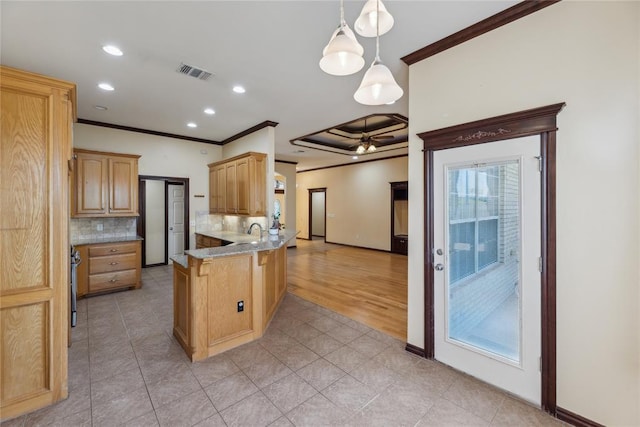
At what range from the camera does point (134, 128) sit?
547 cm

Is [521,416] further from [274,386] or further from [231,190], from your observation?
[231,190]

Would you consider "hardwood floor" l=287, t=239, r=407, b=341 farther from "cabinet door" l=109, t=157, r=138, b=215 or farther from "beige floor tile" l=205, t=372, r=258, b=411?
"cabinet door" l=109, t=157, r=138, b=215

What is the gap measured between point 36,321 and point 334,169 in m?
9.04

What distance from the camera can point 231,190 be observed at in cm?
556

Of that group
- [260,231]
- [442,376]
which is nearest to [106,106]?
[260,231]

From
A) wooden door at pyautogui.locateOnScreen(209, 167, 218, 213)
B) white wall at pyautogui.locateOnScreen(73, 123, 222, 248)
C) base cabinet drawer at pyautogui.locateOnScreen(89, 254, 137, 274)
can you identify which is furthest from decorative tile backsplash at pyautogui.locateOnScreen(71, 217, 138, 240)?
wooden door at pyautogui.locateOnScreen(209, 167, 218, 213)

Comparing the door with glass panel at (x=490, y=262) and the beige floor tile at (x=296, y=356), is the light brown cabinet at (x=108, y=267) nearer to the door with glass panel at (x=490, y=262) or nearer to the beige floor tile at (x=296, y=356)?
the beige floor tile at (x=296, y=356)

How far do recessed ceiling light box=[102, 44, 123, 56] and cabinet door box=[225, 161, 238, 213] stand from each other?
8.80 feet

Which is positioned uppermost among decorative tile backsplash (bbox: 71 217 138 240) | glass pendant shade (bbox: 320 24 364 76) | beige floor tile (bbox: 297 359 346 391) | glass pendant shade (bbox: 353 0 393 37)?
glass pendant shade (bbox: 353 0 393 37)

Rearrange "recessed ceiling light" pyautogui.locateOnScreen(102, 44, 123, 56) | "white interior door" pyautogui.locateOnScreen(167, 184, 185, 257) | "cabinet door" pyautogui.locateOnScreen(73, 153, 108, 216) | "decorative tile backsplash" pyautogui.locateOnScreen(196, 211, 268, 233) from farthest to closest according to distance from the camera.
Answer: "white interior door" pyautogui.locateOnScreen(167, 184, 185, 257)
"decorative tile backsplash" pyautogui.locateOnScreen(196, 211, 268, 233)
"cabinet door" pyautogui.locateOnScreen(73, 153, 108, 216)
"recessed ceiling light" pyautogui.locateOnScreen(102, 44, 123, 56)

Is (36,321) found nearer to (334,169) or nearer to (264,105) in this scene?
(264,105)

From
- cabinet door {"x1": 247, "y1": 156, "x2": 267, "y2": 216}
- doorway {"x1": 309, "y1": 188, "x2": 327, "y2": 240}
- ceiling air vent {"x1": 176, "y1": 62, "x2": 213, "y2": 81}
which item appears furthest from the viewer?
doorway {"x1": 309, "y1": 188, "x2": 327, "y2": 240}

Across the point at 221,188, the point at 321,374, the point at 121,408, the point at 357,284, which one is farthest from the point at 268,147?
the point at 121,408

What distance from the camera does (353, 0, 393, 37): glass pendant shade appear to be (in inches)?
54.8
